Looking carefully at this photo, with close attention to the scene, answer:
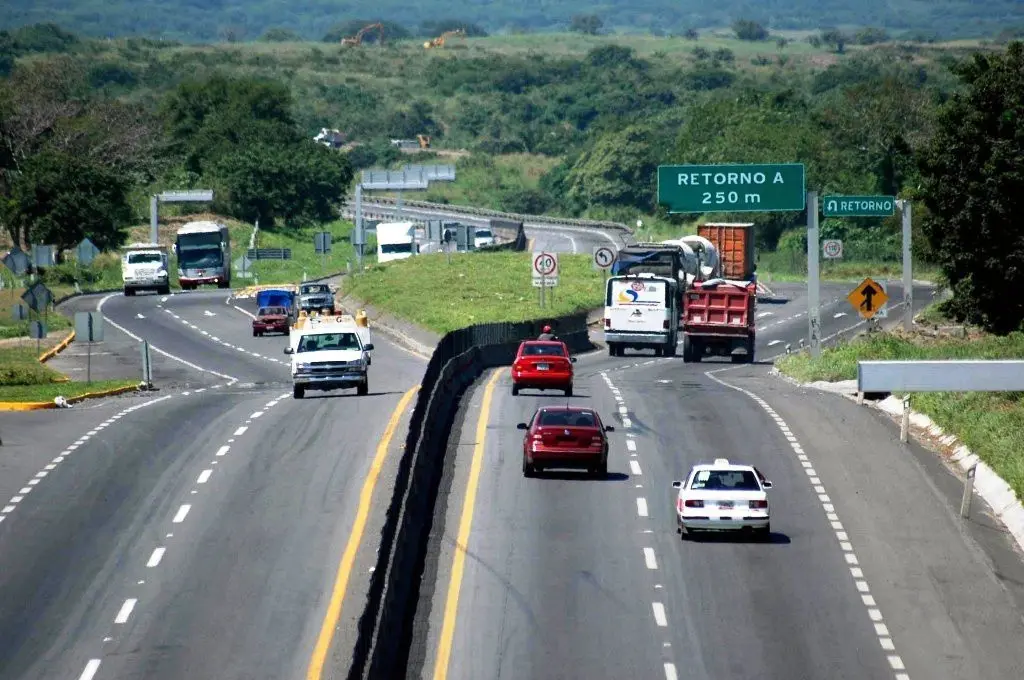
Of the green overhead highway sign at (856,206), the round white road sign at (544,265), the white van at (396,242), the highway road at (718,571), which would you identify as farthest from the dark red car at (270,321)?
the white van at (396,242)

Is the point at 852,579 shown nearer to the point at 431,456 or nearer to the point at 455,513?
the point at 455,513

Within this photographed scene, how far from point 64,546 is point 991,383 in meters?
20.8

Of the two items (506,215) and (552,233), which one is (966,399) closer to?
(552,233)

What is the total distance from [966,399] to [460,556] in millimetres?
18215

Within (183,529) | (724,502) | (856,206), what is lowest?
(183,529)

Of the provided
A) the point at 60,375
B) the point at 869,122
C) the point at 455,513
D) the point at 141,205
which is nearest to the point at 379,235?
the point at 141,205

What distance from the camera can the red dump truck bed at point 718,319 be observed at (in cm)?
7106

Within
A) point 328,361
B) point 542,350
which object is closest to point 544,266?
point 542,350

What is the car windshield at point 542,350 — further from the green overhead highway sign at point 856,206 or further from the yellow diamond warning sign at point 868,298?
the green overhead highway sign at point 856,206

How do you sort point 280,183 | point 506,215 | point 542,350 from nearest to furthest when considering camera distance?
1. point 542,350
2. point 280,183
3. point 506,215

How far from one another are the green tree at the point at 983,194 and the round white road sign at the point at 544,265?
1744 centimetres

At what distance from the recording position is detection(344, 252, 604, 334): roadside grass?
85375 mm

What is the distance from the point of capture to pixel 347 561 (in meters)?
32.3

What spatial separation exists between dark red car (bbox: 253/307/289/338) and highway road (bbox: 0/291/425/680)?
24.4 metres
